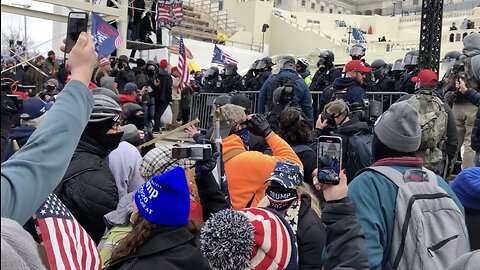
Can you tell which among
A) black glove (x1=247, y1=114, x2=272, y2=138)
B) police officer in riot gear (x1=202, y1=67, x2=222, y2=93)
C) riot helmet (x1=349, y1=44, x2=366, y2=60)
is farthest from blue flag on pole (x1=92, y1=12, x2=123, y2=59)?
black glove (x1=247, y1=114, x2=272, y2=138)

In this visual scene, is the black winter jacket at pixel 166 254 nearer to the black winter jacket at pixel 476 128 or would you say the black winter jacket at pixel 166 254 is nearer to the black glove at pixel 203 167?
the black glove at pixel 203 167

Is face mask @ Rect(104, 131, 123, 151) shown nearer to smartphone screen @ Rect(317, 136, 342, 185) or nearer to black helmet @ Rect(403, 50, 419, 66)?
smartphone screen @ Rect(317, 136, 342, 185)

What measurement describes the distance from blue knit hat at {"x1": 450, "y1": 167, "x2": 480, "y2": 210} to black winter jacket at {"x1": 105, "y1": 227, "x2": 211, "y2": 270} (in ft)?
5.43

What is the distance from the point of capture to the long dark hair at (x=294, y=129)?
473 centimetres

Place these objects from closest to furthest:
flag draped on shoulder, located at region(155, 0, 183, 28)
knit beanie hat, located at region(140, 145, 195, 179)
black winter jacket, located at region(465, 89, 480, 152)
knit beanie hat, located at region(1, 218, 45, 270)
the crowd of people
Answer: knit beanie hat, located at region(1, 218, 45, 270), the crowd of people, knit beanie hat, located at region(140, 145, 195, 179), black winter jacket, located at region(465, 89, 480, 152), flag draped on shoulder, located at region(155, 0, 183, 28)

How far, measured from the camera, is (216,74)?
1500 centimetres

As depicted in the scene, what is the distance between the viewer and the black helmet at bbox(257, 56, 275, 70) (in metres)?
12.3

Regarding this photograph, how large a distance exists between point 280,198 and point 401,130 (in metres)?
0.82

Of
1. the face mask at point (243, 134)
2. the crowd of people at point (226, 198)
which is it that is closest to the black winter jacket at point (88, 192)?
the crowd of people at point (226, 198)

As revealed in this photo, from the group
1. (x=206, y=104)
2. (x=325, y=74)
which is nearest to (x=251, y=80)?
(x=206, y=104)

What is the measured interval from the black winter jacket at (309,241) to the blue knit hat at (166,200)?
90cm

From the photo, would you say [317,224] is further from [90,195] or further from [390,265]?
[90,195]

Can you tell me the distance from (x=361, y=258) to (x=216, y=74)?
1297 centimetres

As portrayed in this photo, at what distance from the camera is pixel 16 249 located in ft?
3.95
